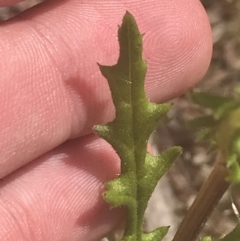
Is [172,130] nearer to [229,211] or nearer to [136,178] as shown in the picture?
[229,211]

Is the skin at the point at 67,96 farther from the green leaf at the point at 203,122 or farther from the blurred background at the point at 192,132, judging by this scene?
the blurred background at the point at 192,132

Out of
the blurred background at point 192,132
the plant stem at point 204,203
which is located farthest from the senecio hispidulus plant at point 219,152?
the blurred background at point 192,132

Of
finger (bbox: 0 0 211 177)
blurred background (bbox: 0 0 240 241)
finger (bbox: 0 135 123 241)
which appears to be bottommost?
blurred background (bbox: 0 0 240 241)

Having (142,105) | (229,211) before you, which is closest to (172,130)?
(229,211)

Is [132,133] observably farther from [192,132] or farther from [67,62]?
[192,132]

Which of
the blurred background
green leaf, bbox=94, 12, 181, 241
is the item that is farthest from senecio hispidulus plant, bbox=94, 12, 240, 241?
the blurred background

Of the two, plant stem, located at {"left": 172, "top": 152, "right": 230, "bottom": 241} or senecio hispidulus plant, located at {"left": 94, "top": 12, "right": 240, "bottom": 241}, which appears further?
plant stem, located at {"left": 172, "top": 152, "right": 230, "bottom": 241}

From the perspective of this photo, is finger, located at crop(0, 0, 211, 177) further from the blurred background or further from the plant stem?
the blurred background
